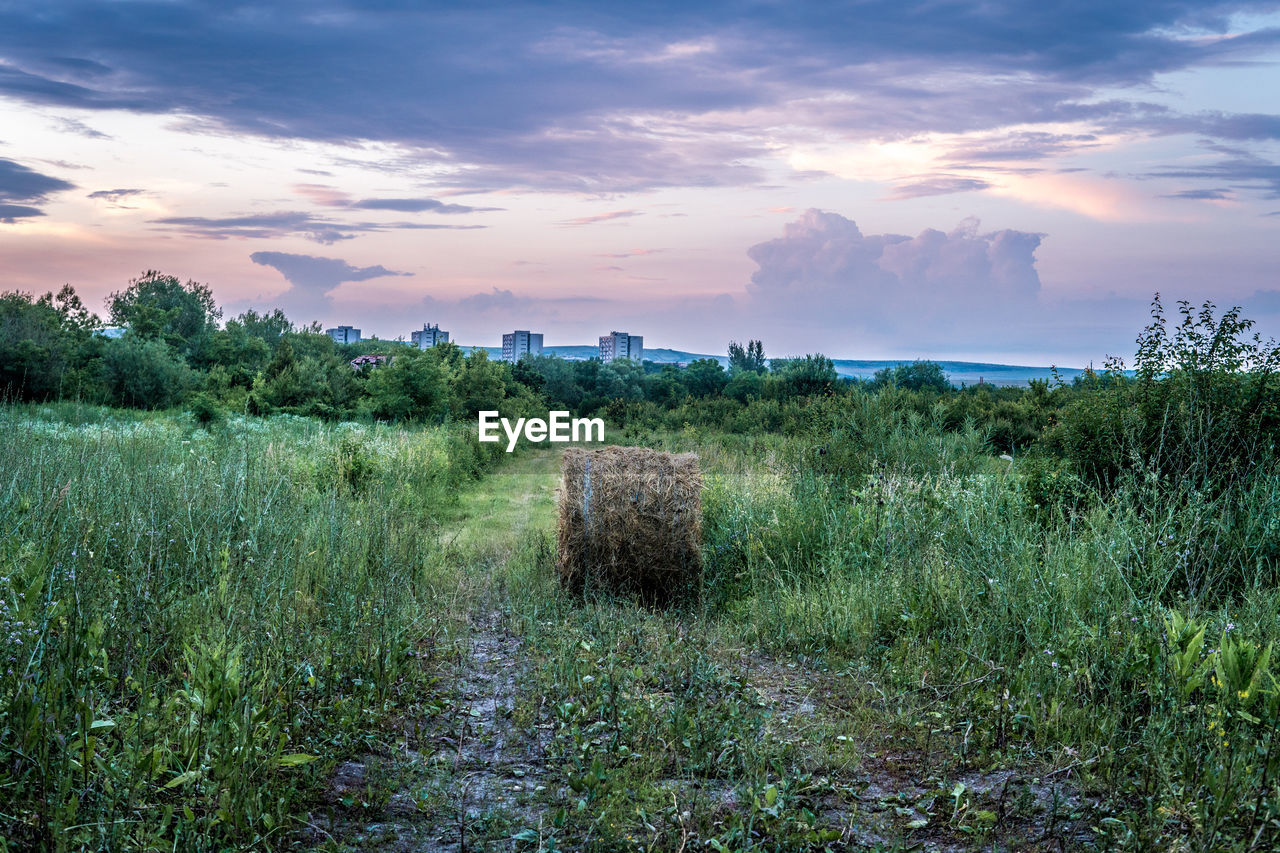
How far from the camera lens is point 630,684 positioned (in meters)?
5.23

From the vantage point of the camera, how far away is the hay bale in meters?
7.93

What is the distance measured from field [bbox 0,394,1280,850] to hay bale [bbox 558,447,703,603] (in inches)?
11.6

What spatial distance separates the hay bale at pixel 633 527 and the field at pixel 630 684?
0.29 m

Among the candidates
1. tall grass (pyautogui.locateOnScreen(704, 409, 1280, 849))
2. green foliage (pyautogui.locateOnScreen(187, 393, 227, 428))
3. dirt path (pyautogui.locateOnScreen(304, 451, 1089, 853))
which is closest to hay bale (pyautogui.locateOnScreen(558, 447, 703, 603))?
tall grass (pyautogui.locateOnScreen(704, 409, 1280, 849))

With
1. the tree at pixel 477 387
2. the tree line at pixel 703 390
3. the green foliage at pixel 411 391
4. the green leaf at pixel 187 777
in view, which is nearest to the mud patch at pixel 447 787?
the green leaf at pixel 187 777

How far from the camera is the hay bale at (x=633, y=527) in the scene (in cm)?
793

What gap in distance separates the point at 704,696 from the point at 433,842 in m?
1.99

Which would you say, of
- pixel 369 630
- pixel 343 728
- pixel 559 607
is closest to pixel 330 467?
pixel 559 607

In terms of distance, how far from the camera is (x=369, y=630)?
5.63 metres

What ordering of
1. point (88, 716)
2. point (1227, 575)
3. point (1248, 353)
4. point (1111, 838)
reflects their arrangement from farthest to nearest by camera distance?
1. point (1248, 353)
2. point (1227, 575)
3. point (1111, 838)
4. point (88, 716)

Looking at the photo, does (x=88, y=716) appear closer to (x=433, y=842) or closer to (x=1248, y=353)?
(x=433, y=842)

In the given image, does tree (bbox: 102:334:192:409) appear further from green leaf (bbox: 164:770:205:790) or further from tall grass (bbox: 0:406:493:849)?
green leaf (bbox: 164:770:205:790)

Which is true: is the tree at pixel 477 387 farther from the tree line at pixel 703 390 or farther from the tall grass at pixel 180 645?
the tall grass at pixel 180 645

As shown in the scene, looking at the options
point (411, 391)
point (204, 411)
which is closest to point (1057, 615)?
point (204, 411)
